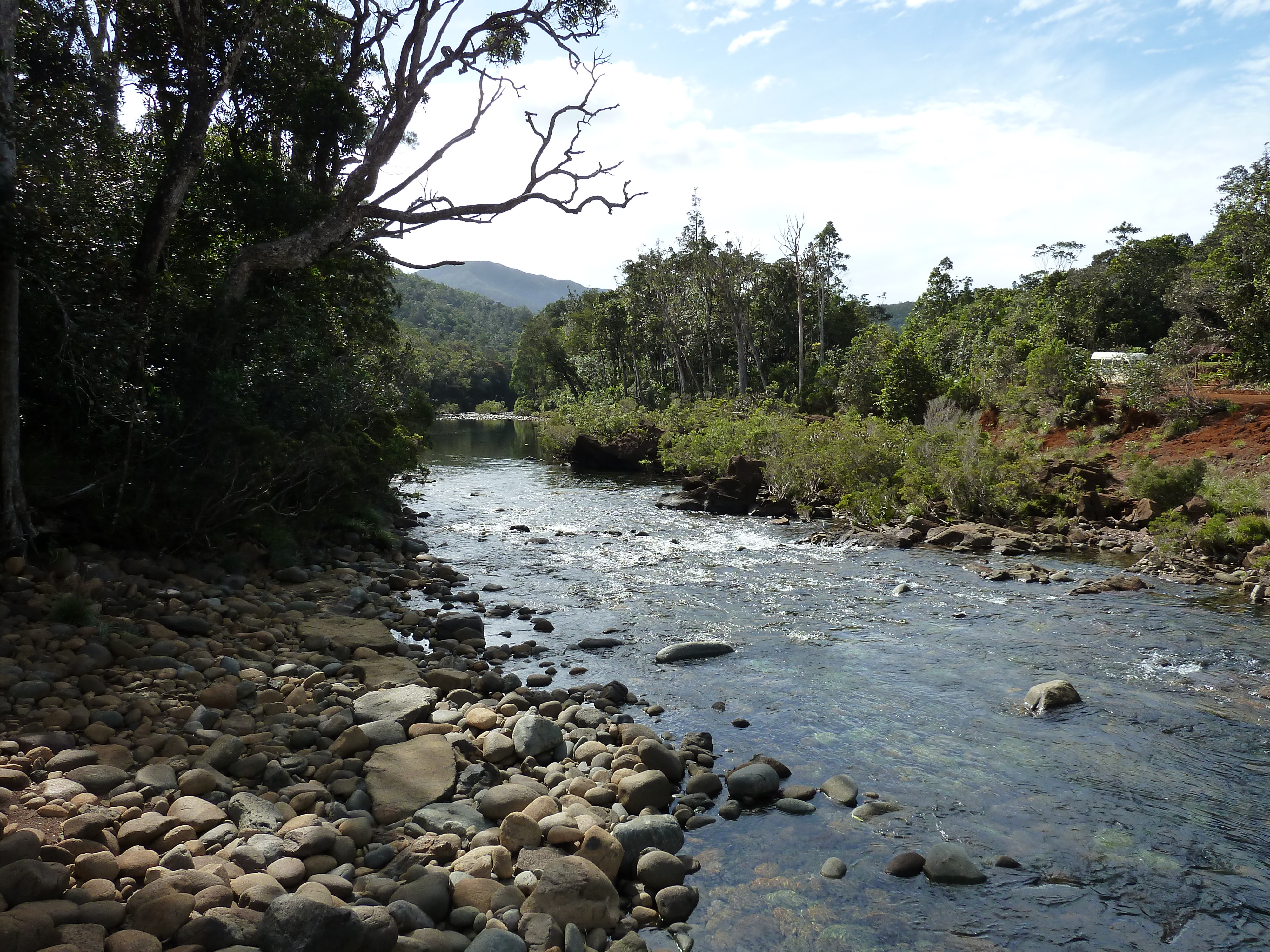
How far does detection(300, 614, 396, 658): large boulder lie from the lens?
26.6 ft

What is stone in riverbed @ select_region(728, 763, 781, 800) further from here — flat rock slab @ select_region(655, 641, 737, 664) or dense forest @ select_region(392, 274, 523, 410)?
dense forest @ select_region(392, 274, 523, 410)

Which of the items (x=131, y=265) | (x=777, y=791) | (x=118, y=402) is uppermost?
(x=131, y=265)

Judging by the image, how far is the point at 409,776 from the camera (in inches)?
211

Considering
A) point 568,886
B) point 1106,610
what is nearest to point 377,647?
point 568,886

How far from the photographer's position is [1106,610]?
10.5 meters

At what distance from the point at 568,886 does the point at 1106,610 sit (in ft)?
31.0

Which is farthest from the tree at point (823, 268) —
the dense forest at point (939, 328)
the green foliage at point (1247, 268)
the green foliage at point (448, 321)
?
the green foliage at point (448, 321)

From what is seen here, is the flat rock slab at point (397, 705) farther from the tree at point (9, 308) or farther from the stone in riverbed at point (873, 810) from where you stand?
the tree at point (9, 308)

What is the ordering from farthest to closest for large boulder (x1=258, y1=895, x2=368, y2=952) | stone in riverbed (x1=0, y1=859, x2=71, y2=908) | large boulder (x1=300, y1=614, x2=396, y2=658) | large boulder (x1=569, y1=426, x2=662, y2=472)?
1. large boulder (x1=569, y1=426, x2=662, y2=472)
2. large boulder (x1=300, y1=614, x2=396, y2=658)
3. large boulder (x1=258, y1=895, x2=368, y2=952)
4. stone in riverbed (x1=0, y1=859, x2=71, y2=908)

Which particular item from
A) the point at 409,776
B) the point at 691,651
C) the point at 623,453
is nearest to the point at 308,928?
the point at 409,776

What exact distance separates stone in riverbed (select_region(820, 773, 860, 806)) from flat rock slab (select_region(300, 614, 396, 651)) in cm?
492

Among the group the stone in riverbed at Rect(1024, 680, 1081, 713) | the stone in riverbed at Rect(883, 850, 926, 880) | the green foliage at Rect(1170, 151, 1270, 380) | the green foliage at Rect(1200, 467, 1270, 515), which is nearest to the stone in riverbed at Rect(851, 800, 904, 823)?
the stone in riverbed at Rect(883, 850, 926, 880)

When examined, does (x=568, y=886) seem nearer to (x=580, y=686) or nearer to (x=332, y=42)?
(x=580, y=686)

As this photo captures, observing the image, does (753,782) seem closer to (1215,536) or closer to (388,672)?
(388,672)
